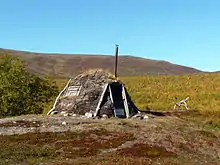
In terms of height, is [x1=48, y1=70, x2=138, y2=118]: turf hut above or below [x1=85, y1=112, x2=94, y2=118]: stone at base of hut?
above

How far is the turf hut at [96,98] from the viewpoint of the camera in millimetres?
56969

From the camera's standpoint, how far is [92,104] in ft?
188

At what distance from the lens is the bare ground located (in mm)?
32094

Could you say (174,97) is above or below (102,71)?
below

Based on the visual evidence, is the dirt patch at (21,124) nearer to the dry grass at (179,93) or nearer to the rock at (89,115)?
the rock at (89,115)

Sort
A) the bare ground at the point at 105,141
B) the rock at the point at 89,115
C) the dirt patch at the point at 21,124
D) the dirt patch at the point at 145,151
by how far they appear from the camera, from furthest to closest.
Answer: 1. the rock at the point at 89,115
2. the dirt patch at the point at 21,124
3. the dirt patch at the point at 145,151
4. the bare ground at the point at 105,141

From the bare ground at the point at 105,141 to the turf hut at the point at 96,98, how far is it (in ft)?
16.5

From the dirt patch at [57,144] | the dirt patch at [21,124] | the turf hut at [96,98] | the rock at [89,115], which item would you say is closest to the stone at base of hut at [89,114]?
the rock at [89,115]

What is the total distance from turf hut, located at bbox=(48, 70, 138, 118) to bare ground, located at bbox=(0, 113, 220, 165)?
5.02 m

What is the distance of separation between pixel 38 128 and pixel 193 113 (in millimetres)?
32796

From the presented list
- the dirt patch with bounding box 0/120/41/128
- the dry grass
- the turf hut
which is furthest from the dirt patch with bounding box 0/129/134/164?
the dry grass

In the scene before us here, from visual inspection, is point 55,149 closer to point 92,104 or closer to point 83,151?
point 83,151

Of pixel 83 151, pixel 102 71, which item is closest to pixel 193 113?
pixel 102 71

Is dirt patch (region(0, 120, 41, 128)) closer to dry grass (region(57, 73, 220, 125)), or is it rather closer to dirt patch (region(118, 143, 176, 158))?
dirt patch (region(118, 143, 176, 158))
